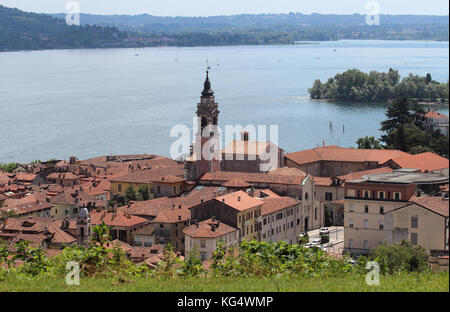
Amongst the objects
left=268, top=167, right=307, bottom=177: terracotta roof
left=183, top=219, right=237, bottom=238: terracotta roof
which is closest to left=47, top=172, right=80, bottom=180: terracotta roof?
left=268, top=167, right=307, bottom=177: terracotta roof

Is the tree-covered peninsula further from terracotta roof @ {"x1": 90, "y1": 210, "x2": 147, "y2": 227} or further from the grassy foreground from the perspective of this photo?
the grassy foreground

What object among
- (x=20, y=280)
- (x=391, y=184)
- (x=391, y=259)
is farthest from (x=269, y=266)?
(x=391, y=184)

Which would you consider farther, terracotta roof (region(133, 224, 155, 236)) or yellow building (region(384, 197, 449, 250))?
terracotta roof (region(133, 224, 155, 236))

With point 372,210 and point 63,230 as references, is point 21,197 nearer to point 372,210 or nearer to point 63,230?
point 63,230

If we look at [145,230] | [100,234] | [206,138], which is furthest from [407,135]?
[100,234]

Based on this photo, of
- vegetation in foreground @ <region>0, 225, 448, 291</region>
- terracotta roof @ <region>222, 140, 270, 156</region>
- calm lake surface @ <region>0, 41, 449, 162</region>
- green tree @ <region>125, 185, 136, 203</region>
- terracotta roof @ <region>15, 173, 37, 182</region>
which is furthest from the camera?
calm lake surface @ <region>0, 41, 449, 162</region>

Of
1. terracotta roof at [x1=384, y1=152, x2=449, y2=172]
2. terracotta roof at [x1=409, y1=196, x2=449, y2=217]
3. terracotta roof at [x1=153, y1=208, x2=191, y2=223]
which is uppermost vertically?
terracotta roof at [x1=409, y1=196, x2=449, y2=217]

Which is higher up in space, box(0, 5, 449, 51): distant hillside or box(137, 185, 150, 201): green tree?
box(0, 5, 449, 51): distant hillside

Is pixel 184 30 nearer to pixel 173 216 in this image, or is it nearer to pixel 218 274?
pixel 173 216
